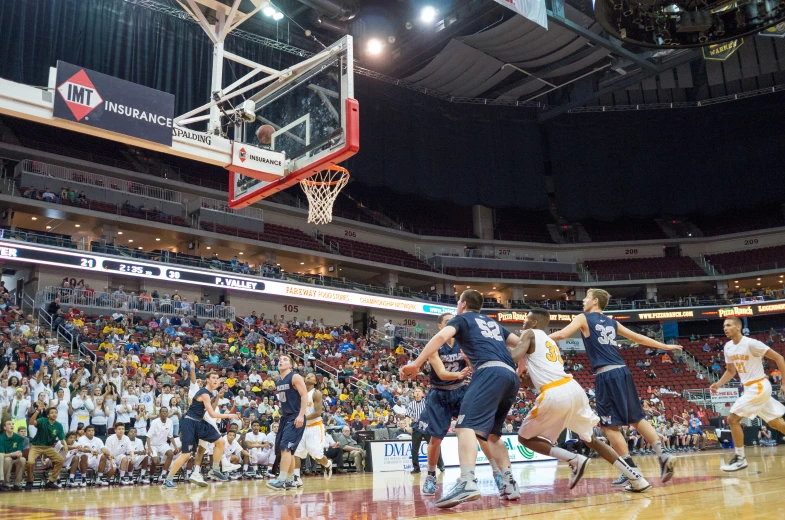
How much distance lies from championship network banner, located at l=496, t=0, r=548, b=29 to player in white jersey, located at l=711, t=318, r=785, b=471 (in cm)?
1351

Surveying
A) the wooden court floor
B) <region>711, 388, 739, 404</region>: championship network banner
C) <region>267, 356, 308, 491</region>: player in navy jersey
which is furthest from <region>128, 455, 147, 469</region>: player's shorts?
<region>711, 388, 739, 404</region>: championship network banner

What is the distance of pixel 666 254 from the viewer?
151ft

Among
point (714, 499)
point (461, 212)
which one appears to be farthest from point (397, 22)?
point (714, 499)

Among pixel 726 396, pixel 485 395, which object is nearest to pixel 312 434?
pixel 485 395

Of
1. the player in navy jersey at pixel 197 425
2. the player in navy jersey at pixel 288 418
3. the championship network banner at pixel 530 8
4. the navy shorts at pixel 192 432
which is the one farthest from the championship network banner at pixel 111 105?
the championship network banner at pixel 530 8

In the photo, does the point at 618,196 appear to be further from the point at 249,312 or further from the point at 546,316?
the point at 546,316

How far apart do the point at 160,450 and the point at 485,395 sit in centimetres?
969

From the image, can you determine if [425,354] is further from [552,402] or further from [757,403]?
[757,403]

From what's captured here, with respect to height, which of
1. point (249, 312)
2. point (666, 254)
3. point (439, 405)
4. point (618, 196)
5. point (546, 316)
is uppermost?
point (618, 196)

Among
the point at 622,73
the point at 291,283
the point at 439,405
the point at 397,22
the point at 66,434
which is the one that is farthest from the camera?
the point at 622,73

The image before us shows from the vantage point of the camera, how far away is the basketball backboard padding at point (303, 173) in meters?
9.17

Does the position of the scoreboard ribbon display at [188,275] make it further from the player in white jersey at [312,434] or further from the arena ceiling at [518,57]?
the player in white jersey at [312,434]

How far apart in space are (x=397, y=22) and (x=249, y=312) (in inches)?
596

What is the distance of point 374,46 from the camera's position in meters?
29.5
